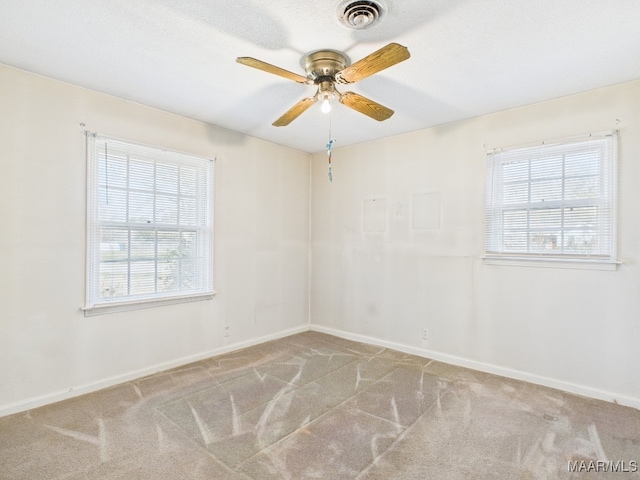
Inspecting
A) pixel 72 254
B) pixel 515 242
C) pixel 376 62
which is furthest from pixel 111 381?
pixel 515 242

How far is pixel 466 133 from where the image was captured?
11.7ft

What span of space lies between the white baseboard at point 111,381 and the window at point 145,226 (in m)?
0.62

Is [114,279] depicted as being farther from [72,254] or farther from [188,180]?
[188,180]

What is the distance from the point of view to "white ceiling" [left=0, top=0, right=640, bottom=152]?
190 centimetres

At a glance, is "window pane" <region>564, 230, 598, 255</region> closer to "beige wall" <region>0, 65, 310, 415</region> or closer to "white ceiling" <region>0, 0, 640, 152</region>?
"white ceiling" <region>0, 0, 640, 152</region>

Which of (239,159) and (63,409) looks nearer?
(63,409)

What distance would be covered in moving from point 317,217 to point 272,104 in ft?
6.69

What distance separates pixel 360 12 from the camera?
73.4 inches

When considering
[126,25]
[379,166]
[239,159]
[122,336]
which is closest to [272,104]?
[239,159]

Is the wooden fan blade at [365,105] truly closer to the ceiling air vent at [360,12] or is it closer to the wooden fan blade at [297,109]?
the wooden fan blade at [297,109]

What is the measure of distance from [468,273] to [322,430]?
2182 mm

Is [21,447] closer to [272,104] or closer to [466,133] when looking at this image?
[272,104]

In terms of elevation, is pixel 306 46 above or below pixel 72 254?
above

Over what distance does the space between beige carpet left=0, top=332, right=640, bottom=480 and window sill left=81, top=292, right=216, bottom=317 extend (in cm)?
67
